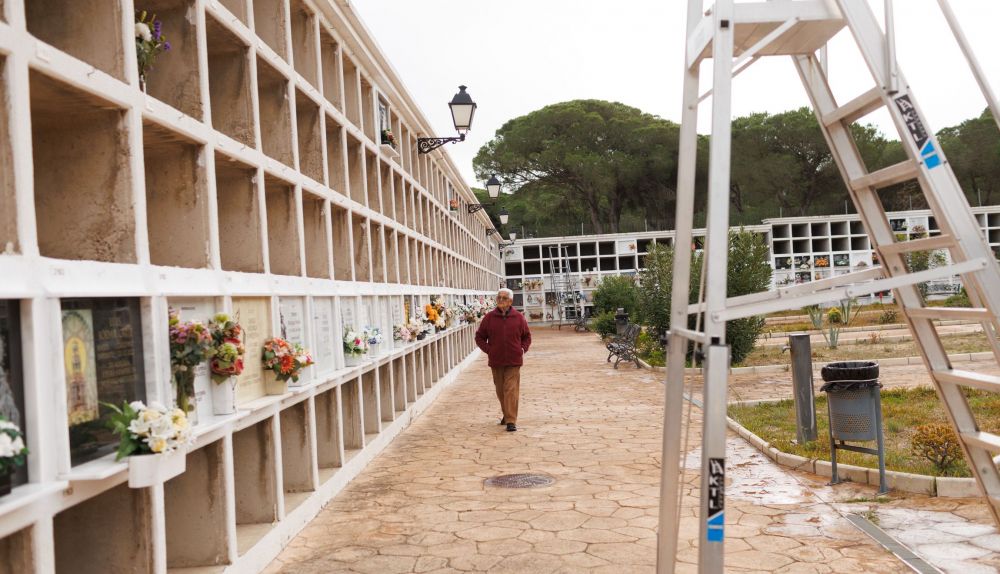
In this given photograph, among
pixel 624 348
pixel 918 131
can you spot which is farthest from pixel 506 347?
pixel 624 348

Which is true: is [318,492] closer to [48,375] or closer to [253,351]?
[253,351]

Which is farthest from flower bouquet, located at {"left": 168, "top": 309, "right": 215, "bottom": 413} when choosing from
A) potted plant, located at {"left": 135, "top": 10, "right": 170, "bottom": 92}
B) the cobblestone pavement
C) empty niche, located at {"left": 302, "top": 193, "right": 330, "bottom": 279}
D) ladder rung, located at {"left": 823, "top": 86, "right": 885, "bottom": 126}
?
ladder rung, located at {"left": 823, "top": 86, "right": 885, "bottom": 126}

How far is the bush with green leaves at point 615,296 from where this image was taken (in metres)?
23.4

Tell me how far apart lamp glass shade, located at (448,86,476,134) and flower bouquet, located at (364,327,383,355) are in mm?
3266

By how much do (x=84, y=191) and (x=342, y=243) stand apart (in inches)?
127

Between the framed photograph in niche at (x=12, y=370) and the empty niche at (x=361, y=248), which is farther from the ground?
the empty niche at (x=361, y=248)

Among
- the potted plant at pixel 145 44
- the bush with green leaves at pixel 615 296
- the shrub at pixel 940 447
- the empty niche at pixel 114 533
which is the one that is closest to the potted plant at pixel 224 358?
the empty niche at pixel 114 533

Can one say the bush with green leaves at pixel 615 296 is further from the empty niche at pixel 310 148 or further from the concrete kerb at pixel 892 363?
the empty niche at pixel 310 148

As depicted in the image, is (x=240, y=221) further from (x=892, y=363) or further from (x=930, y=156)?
(x=892, y=363)

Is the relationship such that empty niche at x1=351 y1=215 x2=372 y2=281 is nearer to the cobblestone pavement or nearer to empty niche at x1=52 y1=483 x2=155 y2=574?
the cobblestone pavement

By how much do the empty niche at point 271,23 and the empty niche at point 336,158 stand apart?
1.17m

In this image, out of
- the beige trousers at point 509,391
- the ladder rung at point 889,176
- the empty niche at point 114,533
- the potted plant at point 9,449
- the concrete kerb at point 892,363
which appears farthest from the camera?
the concrete kerb at point 892,363

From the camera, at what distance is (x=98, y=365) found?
260cm

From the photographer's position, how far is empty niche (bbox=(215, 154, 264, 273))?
414 centimetres
